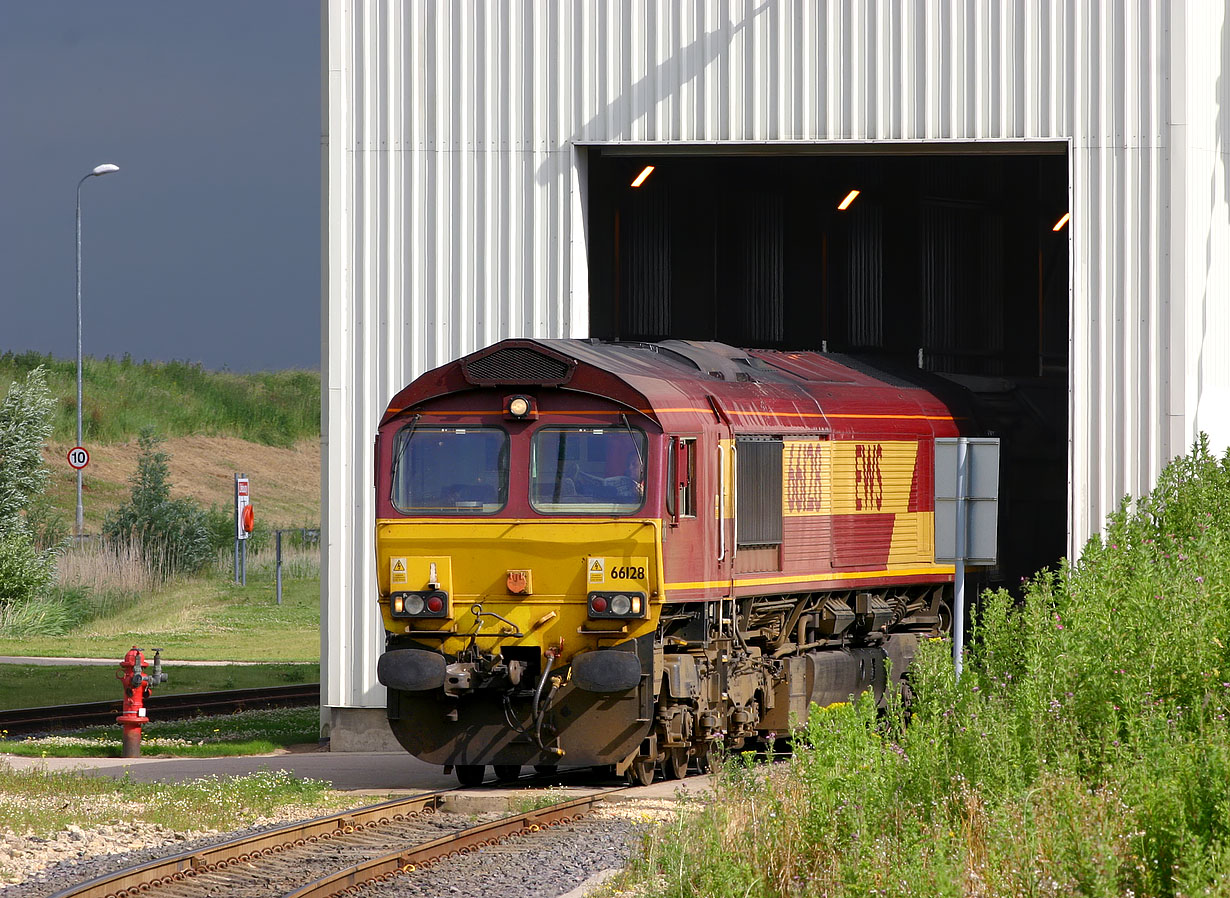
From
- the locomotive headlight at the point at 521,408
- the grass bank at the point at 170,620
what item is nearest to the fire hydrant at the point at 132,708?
the locomotive headlight at the point at 521,408

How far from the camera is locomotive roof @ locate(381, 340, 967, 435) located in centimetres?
1520

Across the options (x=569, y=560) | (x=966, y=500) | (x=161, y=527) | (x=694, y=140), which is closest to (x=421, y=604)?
(x=569, y=560)

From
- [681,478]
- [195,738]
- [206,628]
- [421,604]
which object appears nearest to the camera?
[421,604]

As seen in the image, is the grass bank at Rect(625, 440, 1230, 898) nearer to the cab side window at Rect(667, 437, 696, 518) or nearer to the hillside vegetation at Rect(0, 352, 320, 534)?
the cab side window at Rect(667, 437, 696, 518)

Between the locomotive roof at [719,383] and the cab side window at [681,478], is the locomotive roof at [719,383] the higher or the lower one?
the higher one

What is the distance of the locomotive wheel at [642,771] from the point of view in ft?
50.6

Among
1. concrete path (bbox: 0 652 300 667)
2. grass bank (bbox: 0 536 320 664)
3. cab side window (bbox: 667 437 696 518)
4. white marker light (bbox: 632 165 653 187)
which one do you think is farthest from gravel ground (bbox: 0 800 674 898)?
grass bank (bbox: 0 536 320 664)

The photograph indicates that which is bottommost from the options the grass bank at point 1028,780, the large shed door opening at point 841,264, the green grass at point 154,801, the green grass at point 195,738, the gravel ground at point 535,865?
the green grass at point 195,738

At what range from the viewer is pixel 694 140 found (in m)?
19.5

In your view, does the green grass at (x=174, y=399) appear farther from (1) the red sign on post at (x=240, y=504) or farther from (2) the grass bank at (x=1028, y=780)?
(2) the grass bank at (x=1028, y=780)

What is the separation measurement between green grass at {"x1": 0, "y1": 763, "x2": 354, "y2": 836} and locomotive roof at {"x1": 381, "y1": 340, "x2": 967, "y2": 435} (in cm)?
331

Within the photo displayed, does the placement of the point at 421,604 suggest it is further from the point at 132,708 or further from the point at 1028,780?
the point at 1028,780

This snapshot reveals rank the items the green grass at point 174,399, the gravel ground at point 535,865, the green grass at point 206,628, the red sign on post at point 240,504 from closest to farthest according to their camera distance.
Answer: the gravel ground at point 535,865, the green grass at point 206,628, the red sign on post at point 240,504, the green grass at point 174,399

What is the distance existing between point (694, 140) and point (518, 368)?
5.20 meters
